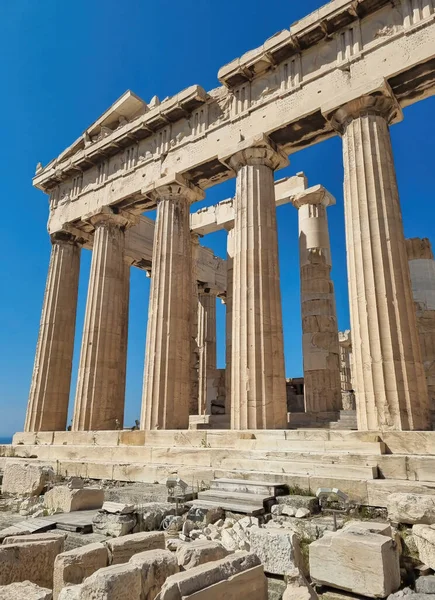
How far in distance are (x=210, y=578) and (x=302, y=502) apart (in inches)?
122

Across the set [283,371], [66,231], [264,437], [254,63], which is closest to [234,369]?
[283,371]

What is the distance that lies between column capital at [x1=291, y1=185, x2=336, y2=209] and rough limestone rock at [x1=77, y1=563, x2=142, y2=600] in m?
17.0

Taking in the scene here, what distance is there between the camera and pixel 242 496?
6.73 metres

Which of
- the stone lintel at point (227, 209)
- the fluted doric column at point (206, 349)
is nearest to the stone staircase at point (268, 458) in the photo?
the fluted doric column at point (206, 349)

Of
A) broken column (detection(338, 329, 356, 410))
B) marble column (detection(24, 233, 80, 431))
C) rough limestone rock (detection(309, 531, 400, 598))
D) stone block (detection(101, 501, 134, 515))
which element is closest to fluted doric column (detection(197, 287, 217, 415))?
marble column (detection(24, 233, 80, 431))

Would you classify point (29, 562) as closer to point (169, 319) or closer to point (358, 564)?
point (358, 564)

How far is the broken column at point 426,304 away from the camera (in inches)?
591

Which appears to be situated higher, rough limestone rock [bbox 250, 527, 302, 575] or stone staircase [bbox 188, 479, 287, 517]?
stone staircase [bbox 188, 479, 287, 517]

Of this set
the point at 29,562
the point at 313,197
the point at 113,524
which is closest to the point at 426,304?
the point at 313,197

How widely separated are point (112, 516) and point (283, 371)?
269 inches

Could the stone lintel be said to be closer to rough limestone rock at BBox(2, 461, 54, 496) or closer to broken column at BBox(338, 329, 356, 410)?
broken column at BBox(338, 329, 356, 410)

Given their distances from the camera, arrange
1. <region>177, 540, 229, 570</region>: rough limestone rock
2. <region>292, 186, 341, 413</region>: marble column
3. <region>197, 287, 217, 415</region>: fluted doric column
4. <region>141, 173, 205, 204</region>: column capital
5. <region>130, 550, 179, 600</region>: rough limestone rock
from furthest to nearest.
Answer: <region>197, 287, 217, 415</region>: fluted doric column, <region>292, 186, 341, 413</region>: marble column, <region>141, 173, 205, 204</region>: column capital, <region>177, 540, 229, 570</region>: rough limestone rock, <region>130, 550, 179, 600</region>: rough limestone rock

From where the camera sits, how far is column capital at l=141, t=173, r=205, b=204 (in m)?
15.7

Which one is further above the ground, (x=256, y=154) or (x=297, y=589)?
(x=256, y=154)
